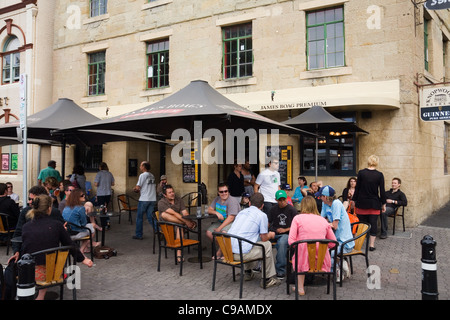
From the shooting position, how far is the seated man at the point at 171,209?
6.53 meters

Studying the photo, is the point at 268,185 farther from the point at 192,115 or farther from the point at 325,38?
the point at 325,38

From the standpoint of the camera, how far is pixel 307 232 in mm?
4598

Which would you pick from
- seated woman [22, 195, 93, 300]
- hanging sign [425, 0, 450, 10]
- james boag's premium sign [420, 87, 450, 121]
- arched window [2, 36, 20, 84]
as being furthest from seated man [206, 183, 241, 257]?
arched window [2, 36, 20, 84]

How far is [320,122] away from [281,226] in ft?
11.2

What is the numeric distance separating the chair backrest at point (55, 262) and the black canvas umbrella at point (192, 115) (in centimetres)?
237

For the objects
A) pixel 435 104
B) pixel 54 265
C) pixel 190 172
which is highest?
pixel 435 104

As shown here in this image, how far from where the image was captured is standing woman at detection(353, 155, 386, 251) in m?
6.91

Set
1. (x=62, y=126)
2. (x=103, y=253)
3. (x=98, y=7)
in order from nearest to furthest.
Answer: (x=103, y=253), (x=62, y=126), (x=98, y=7)

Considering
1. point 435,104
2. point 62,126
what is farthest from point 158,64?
point 435,104

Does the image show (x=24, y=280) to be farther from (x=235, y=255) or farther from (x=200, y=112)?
(x=200, y=112)

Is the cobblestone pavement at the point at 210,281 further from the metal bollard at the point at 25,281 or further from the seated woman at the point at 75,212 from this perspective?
the metal bollard at the point at 25,281

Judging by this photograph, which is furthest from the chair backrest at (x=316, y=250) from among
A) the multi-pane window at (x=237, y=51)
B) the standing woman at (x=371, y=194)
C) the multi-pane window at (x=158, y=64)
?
the multi-pane window at (x=158, y=64)
